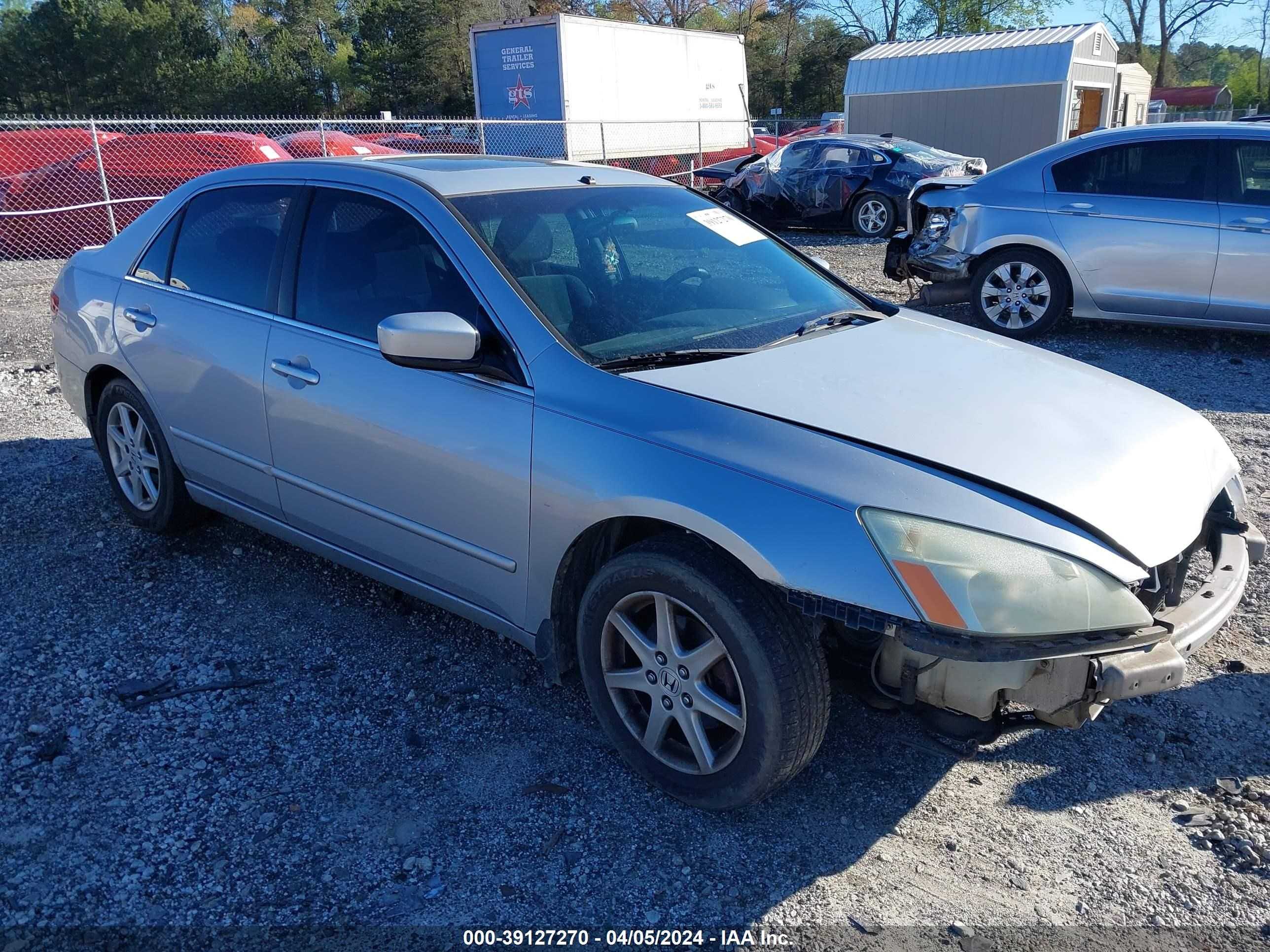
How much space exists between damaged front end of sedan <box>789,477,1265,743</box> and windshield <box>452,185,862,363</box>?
1.09m

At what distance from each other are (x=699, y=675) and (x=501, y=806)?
0.72m

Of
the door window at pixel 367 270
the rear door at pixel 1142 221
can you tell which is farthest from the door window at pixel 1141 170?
the door window at pixel 367 270

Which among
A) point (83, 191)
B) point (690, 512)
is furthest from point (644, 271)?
point (83, 191)

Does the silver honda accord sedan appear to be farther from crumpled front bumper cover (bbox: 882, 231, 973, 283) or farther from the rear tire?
crumpled front bumper cover (bbox: 882, 231, 973, 283)

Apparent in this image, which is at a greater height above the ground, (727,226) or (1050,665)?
(727,226)

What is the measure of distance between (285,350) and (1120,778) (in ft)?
10.1

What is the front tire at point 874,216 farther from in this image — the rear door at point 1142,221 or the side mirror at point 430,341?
the side mirror at point 430,341

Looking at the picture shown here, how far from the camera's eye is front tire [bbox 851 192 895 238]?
1438 cm

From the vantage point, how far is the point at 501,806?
113 inches

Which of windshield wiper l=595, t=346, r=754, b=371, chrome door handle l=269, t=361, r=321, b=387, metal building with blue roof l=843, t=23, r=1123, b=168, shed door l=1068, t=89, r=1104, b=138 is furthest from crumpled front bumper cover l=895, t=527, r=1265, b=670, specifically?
shed door l=1068, t=89, r=1104, b=138

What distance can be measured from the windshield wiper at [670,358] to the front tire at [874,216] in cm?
1216

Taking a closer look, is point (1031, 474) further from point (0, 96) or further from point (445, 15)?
point (0, 96)

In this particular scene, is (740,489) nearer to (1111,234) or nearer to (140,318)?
(140,318)

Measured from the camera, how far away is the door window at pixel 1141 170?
7.55 metres
